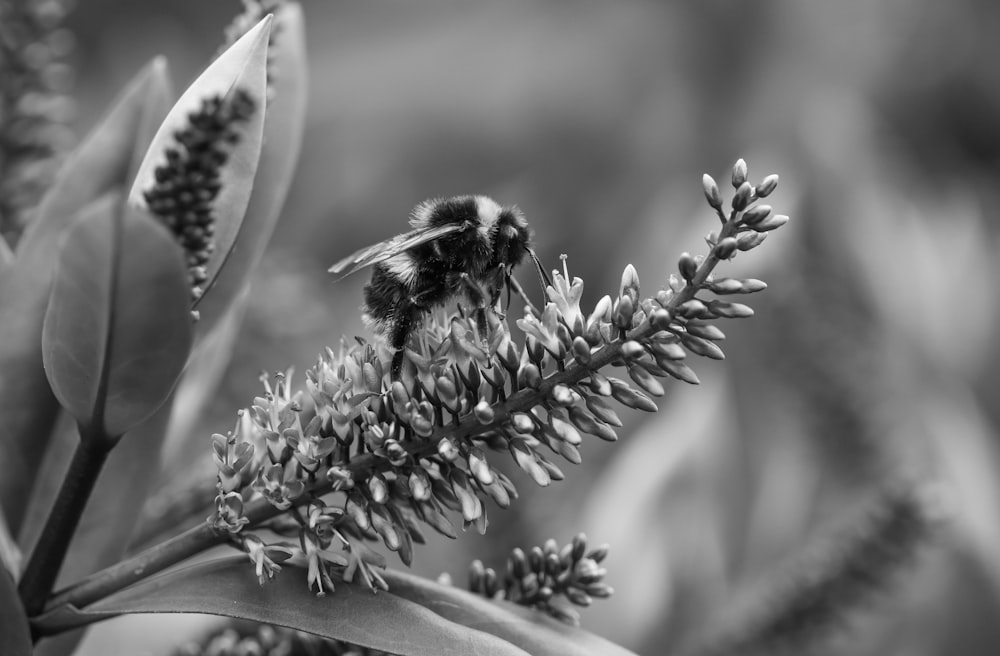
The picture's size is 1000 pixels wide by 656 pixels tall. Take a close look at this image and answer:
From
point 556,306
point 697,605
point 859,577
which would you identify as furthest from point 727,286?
point 697,605

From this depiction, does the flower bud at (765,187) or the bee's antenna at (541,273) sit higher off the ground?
the bee's antenna at (541,273)

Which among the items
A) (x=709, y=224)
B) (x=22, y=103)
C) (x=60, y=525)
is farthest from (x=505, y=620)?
(x=709, y=224)

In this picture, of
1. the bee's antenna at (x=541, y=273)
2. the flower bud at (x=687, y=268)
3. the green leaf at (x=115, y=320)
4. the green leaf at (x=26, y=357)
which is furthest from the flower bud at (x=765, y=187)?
the green leaf at (x=26, y=357)

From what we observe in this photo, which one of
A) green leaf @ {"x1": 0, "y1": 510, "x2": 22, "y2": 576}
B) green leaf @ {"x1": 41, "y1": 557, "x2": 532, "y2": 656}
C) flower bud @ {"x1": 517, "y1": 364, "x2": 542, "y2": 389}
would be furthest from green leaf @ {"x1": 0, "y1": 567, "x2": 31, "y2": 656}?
flower bud @ {"x1": 517, "y1": 364, "x2": 542, "y2": 389}

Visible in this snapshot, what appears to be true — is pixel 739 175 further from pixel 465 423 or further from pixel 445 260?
pixel 445 260

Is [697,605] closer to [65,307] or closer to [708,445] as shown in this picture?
[708,445]

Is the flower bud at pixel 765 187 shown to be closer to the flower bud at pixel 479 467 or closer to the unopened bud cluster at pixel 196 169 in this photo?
the flower bud at pixel 479 467

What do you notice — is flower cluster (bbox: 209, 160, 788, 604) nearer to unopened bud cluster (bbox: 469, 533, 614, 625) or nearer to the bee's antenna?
unopened bud cluster (bbox: 469, 533, 614, 625)
